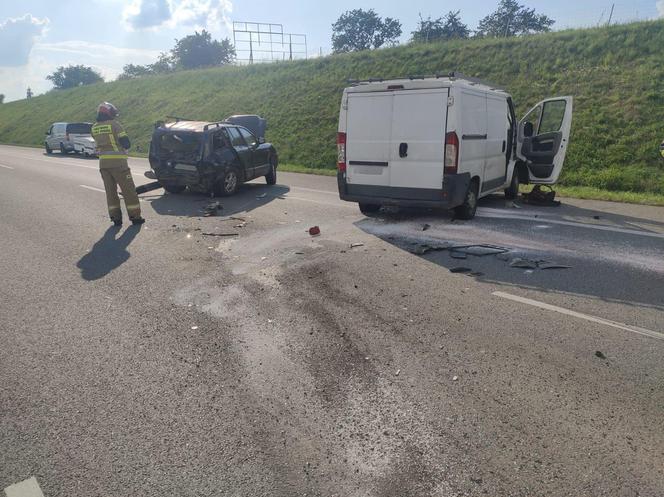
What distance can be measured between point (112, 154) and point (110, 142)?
21cm

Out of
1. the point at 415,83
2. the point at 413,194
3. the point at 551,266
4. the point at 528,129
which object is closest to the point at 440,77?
the point at 415,83

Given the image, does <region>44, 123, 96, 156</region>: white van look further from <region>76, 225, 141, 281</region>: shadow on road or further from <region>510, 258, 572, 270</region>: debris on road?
<region>510, 258, 572, 270</region>: debris on road

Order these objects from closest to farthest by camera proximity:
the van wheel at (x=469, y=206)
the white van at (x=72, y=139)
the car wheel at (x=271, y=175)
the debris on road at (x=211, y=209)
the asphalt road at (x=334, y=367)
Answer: the asphalt road at (x=334, y=367), the van wheel at (x=469, y=206), the debris on road at (x=211, y=209), the car wheel at (x=271, y=175), the white van at (x=72, y=139)

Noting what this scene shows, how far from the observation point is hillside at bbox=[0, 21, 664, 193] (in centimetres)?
1431

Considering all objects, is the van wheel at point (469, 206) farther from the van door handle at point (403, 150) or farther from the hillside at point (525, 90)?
the hillside at point (525, 90)

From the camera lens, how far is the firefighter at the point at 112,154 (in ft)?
27.6

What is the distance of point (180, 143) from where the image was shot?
1102cm

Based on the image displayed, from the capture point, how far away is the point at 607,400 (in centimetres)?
322

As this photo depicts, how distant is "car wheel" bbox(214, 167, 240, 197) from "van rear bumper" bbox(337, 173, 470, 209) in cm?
371

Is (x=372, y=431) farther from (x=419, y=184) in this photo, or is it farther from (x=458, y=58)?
(x=458, y=58)

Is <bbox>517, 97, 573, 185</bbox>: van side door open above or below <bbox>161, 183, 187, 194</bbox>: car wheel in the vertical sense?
above

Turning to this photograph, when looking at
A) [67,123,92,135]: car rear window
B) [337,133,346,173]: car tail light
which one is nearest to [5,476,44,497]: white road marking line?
[337,133,346,173]: car tail light

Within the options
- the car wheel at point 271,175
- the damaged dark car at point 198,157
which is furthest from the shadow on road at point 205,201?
the car wheel at point 271,175

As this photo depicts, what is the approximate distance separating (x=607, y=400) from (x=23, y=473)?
3.57m
